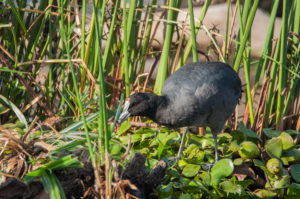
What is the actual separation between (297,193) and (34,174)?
4.13 feet

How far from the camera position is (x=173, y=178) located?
6.17ft

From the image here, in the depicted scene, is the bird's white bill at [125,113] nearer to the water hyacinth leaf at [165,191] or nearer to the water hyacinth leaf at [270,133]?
the water hyacinth leaf at [165,191]

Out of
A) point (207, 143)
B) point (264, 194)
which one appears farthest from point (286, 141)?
point (207, 143)

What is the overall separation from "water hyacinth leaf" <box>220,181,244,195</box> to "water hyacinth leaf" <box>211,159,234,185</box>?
0.04 meters

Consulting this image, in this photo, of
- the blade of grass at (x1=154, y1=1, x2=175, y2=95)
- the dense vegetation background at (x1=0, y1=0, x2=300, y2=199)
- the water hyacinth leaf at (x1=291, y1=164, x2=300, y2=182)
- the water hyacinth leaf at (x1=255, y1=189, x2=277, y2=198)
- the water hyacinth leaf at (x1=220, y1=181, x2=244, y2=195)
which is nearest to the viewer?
the dense vegetation background at (x1=0, y1=0, x2=300, y2=199)

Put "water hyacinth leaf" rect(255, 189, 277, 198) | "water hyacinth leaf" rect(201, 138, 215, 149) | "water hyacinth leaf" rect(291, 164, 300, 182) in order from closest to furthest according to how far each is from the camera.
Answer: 1. "water hyacinth leaf" rect(255, 189, 277, 198)
2. "water hyacinth leaf" rect(291, 164, 300, 182)
3. "water hyacinth leaf" rect(201, 138, 215, 149)

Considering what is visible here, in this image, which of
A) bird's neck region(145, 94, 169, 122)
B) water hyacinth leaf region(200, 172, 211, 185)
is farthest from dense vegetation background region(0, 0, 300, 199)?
bird's neck region(145, 94, 169, 122)

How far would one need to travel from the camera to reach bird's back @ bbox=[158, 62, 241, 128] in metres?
2.18

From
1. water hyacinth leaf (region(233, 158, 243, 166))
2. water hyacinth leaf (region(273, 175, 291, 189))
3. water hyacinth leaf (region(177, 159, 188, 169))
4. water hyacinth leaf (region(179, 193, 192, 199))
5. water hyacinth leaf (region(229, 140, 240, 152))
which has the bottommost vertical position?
water hyacinth leaf (region(273, 175, 291, 189))

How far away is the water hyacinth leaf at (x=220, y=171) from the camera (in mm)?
1907

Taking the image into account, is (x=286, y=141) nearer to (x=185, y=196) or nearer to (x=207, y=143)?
(x=207, y=143)

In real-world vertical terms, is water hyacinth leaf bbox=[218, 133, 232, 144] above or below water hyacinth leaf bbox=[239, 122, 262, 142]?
below

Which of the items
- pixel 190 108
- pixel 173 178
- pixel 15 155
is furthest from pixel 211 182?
pixel 15 155

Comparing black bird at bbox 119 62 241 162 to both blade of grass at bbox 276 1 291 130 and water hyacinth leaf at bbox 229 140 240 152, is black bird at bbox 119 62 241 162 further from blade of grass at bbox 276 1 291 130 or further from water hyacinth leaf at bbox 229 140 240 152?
blade of grass at bbox 276 1 291 130
